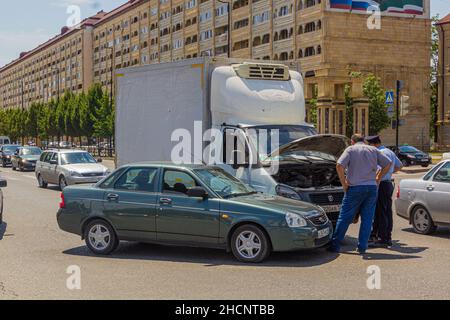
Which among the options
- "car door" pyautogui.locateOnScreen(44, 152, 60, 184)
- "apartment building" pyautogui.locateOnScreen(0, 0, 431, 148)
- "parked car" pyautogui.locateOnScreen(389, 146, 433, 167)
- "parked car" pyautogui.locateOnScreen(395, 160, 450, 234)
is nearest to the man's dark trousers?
"parked car" pyautogui.locateOnScreen(395, 160, 450, 234)

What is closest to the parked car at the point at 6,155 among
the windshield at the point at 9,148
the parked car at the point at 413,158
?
the windshield at the point at 9,148

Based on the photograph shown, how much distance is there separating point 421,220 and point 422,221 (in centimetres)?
3

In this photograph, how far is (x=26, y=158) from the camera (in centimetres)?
3450

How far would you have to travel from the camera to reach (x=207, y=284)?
7.06 meters

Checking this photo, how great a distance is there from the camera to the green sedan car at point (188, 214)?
8.22 metres

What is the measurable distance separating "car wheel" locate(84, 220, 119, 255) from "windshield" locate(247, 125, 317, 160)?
298 cm

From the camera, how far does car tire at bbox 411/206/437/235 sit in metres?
10.8

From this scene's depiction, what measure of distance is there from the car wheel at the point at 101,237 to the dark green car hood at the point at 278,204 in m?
2.01

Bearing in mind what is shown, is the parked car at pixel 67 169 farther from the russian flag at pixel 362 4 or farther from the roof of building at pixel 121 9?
the roof of building at pixel 121 9

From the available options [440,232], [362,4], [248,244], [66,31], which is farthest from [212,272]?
[66,31]

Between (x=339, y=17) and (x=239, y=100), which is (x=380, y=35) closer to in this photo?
(x=339, y=17)

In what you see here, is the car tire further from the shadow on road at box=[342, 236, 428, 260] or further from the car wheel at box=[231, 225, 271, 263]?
the car wheel at box=[231, 225, 271, 263]

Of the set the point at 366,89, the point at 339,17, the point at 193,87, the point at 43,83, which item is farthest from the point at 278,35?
the point at 43,83

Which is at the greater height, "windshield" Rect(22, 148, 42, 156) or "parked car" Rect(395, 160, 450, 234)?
"windshield" Rect(22, 148, 42, 156)
